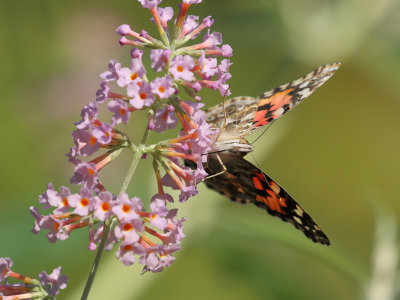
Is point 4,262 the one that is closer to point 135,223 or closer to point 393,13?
point 135,223

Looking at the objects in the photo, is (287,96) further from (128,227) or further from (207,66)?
(128,227)

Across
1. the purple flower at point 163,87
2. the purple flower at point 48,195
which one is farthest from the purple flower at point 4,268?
the purple flower at point 163,87

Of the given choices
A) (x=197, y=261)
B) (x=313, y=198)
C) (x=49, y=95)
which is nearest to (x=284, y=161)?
(x=313, y=198)

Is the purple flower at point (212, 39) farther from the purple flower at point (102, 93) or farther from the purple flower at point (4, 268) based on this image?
the purple flower at point (4, 268)

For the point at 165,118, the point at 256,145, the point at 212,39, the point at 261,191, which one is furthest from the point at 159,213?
→ the point at 256,145

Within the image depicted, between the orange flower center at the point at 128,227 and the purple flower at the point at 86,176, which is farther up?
the purple flower at the point at 86,176

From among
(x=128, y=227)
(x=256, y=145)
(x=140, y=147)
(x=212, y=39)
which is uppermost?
(x=212, y=39)

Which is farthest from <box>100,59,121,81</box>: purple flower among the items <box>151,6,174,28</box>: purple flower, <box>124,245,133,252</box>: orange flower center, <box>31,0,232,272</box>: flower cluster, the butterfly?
the butterfly

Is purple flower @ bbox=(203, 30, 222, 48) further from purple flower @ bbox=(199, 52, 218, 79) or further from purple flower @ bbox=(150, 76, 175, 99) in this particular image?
purple flower @ bbox=(150, 76, 175, 99)
